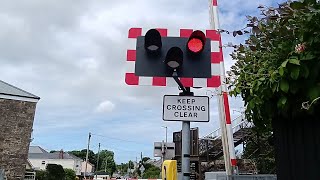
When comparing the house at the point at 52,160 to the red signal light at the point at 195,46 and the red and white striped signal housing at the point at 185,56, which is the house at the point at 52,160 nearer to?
the red and white striped signal housing at the point at 185,56

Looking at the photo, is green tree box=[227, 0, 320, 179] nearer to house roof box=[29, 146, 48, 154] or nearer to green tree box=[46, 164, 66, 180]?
green tree box=[46, 164, 66, 180]

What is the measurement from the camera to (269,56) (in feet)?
7.17

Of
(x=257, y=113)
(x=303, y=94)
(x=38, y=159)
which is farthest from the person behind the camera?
(x=38, y=159)

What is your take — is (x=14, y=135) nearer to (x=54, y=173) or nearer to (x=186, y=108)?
(x=54, y=173)

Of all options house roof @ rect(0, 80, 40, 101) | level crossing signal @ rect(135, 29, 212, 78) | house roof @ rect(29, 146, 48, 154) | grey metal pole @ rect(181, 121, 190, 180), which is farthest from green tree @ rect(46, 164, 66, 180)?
house roof @ rect(29, 146, 48, 154)

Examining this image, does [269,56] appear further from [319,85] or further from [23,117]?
[23,117]

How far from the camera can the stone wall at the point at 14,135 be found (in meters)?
24.5

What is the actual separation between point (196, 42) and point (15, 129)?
24.2m

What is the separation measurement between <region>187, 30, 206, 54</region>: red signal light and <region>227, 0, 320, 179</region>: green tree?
1.12m

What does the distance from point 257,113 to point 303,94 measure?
453 mm

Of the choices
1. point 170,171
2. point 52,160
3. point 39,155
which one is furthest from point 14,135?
point 39,155

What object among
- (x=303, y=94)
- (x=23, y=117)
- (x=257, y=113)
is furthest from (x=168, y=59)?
(x=23, y=117)

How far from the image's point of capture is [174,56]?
11.5 feet

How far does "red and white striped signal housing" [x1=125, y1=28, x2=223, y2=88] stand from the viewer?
3602mm
